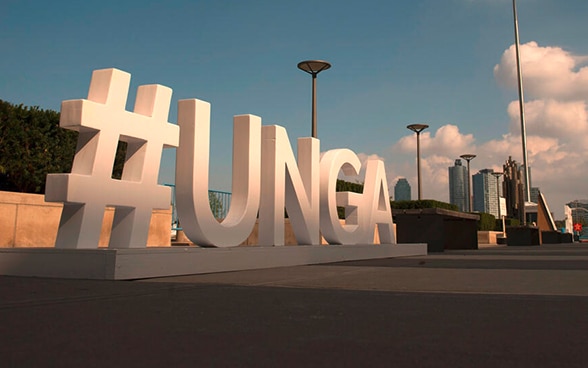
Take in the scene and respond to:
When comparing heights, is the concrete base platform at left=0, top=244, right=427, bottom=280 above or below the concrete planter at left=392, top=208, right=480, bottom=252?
below

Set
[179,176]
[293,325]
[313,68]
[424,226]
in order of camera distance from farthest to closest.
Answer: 1. [313,68]
2. [424,226]
3. [179,176]
4. [293,325]

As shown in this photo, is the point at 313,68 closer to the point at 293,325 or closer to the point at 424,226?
the point at 424,226

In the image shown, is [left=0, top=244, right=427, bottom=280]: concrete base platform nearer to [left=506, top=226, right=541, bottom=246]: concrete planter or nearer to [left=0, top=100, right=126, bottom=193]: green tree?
[left=0, top=100, right=126, bottom=193]: green tree

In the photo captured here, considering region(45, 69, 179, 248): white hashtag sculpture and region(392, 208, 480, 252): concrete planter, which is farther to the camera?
region(392, 208, 480, 252): concrete planter

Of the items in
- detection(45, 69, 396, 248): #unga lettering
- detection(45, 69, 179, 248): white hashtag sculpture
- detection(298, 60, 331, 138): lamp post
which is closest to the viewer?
detection(45, 69, 179, 248): white hashtag sculpture

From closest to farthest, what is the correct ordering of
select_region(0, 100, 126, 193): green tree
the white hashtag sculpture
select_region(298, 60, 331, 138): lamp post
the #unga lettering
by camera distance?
the white hashtag sculpture, the #unga lettering, select_region(0, 100, 126, 193): green tree, select_region(298, 60, 331, 138): lamp post

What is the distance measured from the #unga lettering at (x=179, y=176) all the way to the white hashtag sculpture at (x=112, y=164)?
2cm

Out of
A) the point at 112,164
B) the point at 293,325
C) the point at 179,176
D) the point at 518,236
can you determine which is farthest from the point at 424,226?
the point at 293,325

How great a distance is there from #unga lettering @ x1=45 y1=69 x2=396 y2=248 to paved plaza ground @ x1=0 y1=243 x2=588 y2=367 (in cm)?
198

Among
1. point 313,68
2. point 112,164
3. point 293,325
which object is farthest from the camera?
point 313,68

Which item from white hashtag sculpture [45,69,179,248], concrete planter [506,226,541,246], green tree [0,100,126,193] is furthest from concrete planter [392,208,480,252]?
white hashtag sculpture [45,69,179,248]

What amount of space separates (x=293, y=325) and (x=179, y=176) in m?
6.79

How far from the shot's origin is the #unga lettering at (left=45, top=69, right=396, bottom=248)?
871cm

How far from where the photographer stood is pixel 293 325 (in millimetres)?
4117
